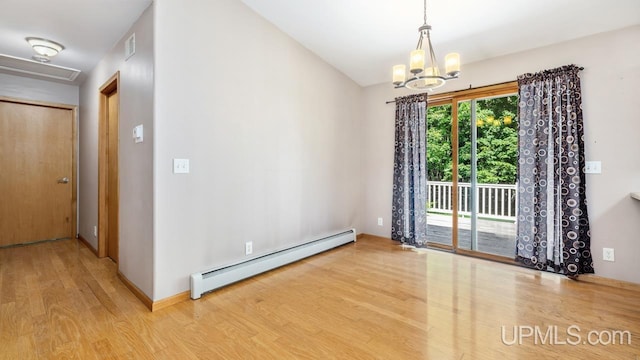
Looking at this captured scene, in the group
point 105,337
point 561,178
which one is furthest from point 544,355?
point 105,337

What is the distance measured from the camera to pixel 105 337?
1.93m

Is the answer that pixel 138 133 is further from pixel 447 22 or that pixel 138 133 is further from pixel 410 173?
pixel 410 173

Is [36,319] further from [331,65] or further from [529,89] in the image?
[529,89]

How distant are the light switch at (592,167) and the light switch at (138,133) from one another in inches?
172

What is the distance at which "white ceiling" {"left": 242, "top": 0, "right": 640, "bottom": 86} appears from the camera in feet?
8.74

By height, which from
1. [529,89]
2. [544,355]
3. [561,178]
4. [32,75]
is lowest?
[544,355]

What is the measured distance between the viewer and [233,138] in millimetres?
2900

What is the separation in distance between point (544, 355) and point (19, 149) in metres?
6.40

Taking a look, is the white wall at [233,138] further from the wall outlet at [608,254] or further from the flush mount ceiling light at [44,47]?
the wall outlet at [608,254]

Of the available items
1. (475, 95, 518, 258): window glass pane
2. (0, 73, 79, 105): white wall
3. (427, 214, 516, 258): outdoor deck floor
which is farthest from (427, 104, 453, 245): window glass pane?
(0, 73, 79, 105): white wall

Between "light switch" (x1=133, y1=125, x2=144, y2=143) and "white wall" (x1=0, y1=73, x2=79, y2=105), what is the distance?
300cm

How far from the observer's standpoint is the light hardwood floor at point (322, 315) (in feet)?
5.93

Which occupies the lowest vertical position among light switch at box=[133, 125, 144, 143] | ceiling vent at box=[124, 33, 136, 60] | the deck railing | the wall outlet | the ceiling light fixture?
the wall outlet

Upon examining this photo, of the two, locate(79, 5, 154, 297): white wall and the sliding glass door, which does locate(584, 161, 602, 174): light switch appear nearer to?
the sliding glass door
